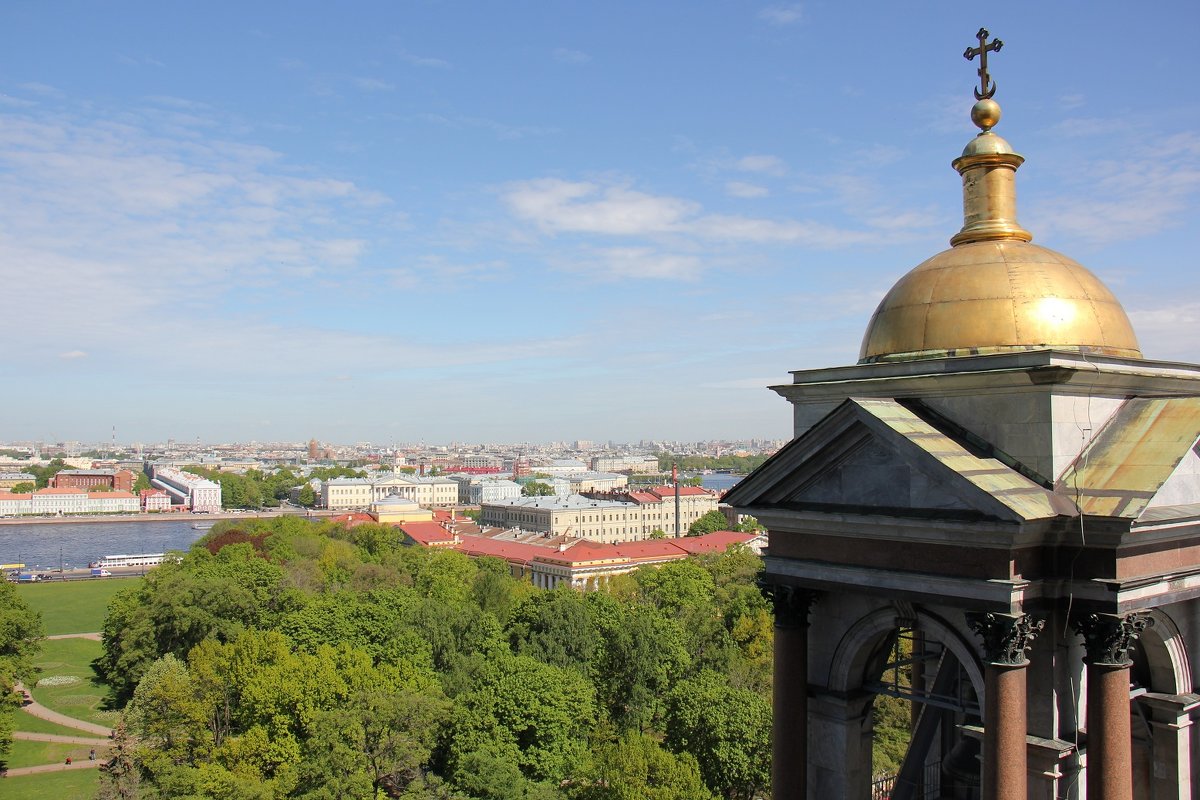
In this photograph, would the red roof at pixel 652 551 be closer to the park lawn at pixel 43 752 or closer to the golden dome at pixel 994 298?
the park lawn at pixel 43 752

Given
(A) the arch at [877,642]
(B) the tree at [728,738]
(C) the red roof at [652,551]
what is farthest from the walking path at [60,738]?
(C) the red roof at [652,551]

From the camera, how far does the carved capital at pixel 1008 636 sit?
10.1 m

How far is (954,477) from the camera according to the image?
1037cm

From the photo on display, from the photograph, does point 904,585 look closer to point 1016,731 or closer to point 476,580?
point 1016,731

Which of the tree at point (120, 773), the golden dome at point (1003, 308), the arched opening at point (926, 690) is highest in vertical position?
the golden dome at point (1003, 308)

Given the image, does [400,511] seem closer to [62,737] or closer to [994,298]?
[62,737]

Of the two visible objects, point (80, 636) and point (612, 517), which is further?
point (612, 517)

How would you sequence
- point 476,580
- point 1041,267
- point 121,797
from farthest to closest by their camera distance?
point 476,580, point 121,797, point 1041,267

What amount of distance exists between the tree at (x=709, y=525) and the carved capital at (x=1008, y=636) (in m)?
126

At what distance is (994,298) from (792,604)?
4.91m

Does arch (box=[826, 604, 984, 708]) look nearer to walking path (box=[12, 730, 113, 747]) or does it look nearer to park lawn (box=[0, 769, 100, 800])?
park lawn (box=[0, 769, 100, 800])

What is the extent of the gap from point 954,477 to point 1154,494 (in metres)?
2.13

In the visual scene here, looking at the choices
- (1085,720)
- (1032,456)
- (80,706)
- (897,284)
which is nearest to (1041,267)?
(897,284)

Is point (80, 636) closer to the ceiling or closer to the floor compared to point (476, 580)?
closer to the floor
